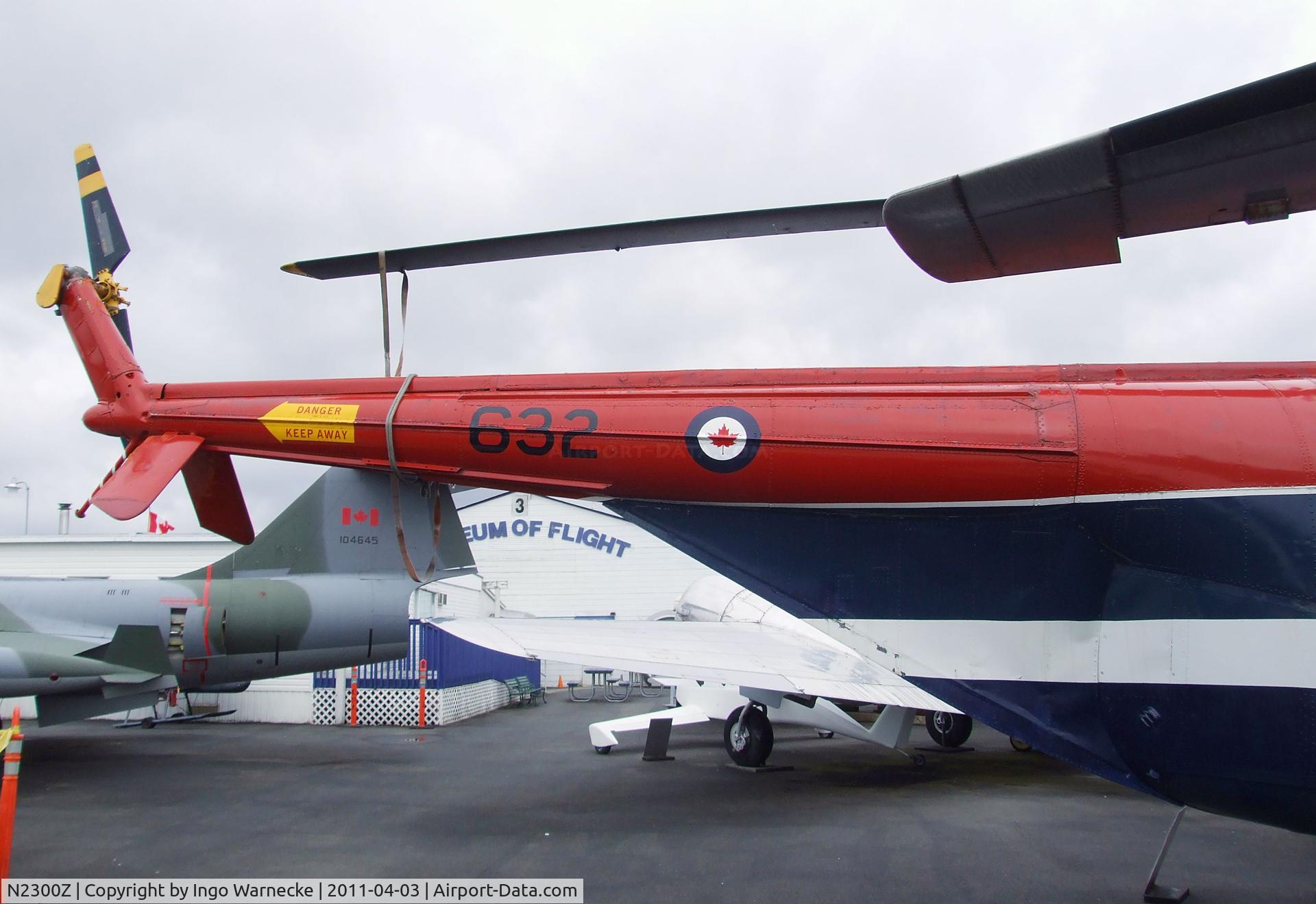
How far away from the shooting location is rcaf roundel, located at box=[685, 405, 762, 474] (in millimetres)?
4395

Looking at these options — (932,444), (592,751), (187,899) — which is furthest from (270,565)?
(932,444)

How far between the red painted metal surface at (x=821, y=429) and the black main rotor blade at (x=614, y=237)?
28.8 inches

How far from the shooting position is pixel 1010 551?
166 inches

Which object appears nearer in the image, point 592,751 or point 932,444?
point 932,444

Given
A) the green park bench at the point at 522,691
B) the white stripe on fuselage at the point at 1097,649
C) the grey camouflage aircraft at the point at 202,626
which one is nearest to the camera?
the white stripe on fuselage at the point at 1097,649

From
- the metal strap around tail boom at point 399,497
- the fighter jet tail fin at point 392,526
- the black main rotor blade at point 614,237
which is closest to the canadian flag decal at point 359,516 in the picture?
the fighter jet tail fin at point 392,526

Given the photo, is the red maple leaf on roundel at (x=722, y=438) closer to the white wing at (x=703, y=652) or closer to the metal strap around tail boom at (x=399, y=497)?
the white wing at (x=703, y=652)

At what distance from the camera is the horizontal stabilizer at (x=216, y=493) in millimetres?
5543

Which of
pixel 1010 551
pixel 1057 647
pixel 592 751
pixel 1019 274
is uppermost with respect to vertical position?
pixel 1019 274

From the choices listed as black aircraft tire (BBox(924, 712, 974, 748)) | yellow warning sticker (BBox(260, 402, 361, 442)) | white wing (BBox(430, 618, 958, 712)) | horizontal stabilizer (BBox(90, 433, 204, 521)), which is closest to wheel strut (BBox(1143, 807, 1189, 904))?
white wing (BBox(430, 618, 958, 712))

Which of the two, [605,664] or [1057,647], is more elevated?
[1057,647]

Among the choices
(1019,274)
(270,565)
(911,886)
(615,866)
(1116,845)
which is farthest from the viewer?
(270,565)

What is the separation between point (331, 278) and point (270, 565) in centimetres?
860

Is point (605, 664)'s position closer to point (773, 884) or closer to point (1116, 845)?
point (773, 884)
